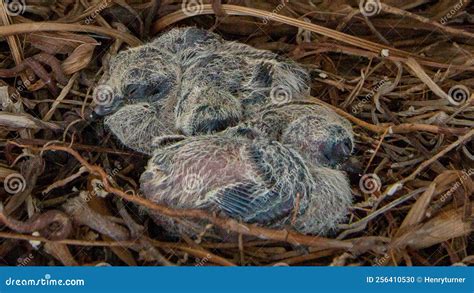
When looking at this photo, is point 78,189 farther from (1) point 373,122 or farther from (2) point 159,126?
(1) point 373,122

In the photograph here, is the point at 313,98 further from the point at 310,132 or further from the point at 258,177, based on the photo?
the point at 258,177

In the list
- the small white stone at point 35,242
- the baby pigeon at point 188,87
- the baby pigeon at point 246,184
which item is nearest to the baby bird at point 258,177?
the baby pigeon at point 246,184

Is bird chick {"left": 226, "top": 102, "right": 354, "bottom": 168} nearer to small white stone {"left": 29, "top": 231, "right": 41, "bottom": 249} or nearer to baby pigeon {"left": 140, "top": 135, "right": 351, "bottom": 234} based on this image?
baby pigeon {"left": 140, "top": 135, "right": 351, "bottom": 234}

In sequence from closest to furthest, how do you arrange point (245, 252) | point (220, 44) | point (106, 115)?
point (245, 252) → point (106, 115) → point (220, 44)

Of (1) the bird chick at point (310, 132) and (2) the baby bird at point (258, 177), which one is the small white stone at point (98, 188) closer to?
(2) the baby bird at point (258, 177)

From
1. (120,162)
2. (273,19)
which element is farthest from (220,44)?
(120,162)

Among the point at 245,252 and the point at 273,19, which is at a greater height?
the point at 273,19

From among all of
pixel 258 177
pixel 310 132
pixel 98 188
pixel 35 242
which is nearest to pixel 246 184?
pixel 258 177
